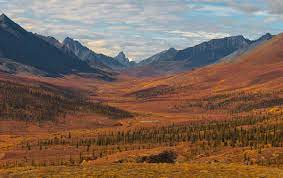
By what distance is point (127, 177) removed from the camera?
168 feet

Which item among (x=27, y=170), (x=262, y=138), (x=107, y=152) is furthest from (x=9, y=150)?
(x=27, y=170)

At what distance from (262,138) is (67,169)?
12728cm

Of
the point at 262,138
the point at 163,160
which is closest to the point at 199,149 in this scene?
the point at 262,138

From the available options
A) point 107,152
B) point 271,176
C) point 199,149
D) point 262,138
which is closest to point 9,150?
point 107,152

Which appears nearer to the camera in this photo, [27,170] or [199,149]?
[27,170]

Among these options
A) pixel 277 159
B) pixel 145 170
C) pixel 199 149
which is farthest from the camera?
pixel 199 149

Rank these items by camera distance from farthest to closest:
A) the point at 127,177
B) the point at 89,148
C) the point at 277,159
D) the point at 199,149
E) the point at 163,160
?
the point at 89,148
the point at 199,149
the point at 277,159
the point at 163,160
the point at 127,177

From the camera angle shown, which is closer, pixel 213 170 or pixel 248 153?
pixel 213 170

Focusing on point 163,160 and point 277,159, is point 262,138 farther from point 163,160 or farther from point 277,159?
point 163,160

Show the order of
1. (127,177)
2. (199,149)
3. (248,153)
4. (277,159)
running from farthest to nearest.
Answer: (199,149)
(248,153)
(277,159)
(127,177)

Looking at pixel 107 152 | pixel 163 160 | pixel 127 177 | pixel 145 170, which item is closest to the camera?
pixel 127 177

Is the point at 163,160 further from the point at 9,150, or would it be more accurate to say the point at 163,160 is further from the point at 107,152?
the point at 9,150

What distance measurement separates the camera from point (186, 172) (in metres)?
54.3

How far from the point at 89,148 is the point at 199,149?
48300 mm
